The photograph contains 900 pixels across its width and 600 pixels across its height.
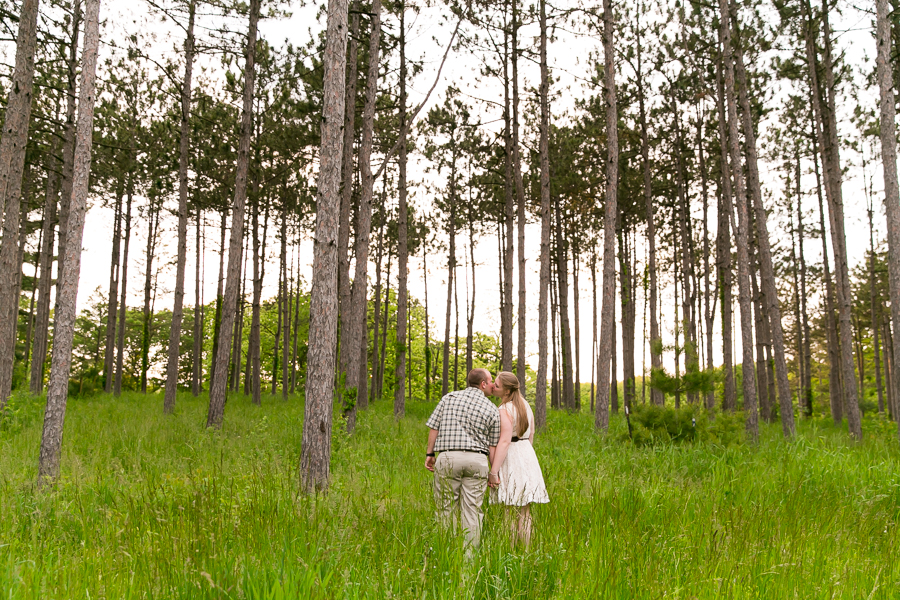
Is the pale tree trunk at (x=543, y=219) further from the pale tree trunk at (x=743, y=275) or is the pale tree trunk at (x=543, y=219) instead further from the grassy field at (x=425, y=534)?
the grassy field at (x=425, y=534)

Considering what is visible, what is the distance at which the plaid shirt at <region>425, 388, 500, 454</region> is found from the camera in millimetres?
4770

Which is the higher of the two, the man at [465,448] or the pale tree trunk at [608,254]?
the pale tree trunk at [608,254]

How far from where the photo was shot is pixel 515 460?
16.6 ft

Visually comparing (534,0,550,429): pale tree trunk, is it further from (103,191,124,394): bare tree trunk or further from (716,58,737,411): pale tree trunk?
(103,191,124,394): bare tree trunk

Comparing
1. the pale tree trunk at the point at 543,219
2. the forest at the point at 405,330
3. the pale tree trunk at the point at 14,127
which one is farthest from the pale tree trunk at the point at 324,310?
the pale tree trunk at the point at 543,219

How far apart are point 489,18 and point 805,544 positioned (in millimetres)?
15851

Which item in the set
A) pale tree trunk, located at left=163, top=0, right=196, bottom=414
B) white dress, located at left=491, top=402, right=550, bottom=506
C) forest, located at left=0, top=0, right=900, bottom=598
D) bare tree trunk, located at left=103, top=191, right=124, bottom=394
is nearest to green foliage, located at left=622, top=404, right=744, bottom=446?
forest, located at left=0, top=0, right=900, bottom=598

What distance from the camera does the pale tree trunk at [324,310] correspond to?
5980mm

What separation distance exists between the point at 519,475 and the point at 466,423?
73 centimetres

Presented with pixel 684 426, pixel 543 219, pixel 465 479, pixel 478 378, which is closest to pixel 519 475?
pixel 465 479

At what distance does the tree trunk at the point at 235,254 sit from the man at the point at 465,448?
26.9ft

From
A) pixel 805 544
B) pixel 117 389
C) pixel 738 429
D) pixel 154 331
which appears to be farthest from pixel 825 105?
pixel 154 331

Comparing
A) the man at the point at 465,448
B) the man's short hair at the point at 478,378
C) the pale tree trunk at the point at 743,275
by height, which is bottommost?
the man at the point at 465,448

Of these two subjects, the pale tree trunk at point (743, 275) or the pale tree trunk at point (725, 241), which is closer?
the pale tree trunk at point (743, 275)
